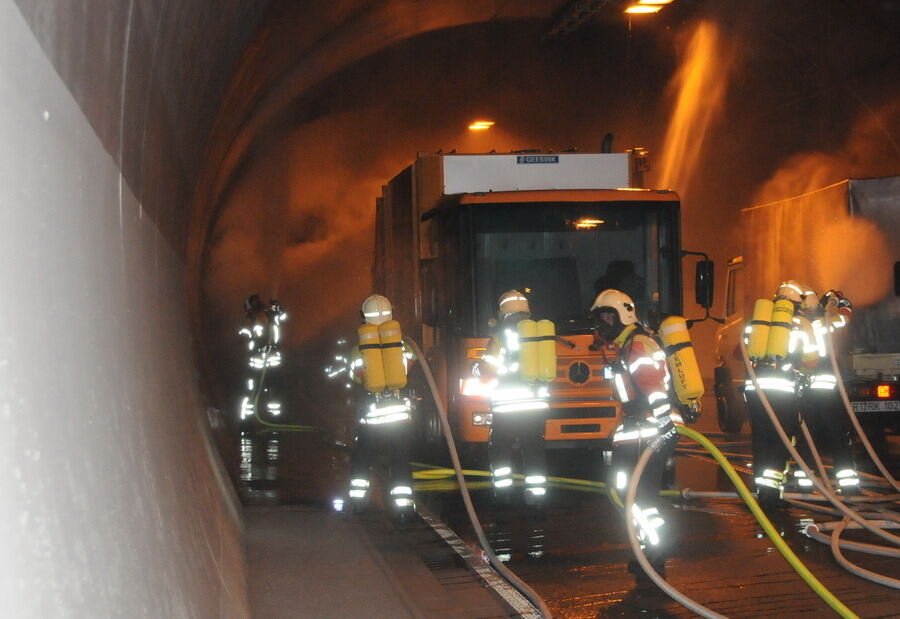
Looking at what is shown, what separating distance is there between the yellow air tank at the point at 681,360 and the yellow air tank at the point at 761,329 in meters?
1.83

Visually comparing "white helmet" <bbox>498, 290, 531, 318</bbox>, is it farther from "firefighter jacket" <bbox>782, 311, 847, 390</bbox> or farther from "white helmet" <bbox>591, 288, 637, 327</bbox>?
"firefighter jacket" <bbox>782, 311, 847, 390</bbox>

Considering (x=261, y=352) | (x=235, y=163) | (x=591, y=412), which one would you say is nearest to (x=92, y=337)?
(x=591, y=412)

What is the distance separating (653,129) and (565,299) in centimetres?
1112

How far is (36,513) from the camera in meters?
2.11

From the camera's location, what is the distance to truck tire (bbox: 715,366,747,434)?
1480cm

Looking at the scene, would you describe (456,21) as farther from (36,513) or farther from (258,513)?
(36,513)

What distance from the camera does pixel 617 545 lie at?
316 inches

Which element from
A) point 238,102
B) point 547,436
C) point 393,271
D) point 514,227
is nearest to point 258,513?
point 547,436

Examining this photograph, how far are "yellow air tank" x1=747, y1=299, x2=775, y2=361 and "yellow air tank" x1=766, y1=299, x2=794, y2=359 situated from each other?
0.05m

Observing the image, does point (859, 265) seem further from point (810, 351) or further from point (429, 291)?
point (429, 291)

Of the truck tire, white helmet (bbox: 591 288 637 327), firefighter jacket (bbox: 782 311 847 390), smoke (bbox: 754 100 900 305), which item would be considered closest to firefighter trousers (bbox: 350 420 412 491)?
white helmet (bbox: 591 288 637 327)

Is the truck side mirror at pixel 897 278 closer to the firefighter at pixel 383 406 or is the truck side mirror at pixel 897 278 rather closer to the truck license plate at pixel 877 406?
the truck license plate at pixel 877 406

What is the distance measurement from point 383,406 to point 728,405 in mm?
7560

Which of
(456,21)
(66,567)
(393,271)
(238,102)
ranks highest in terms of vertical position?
(456,21)
